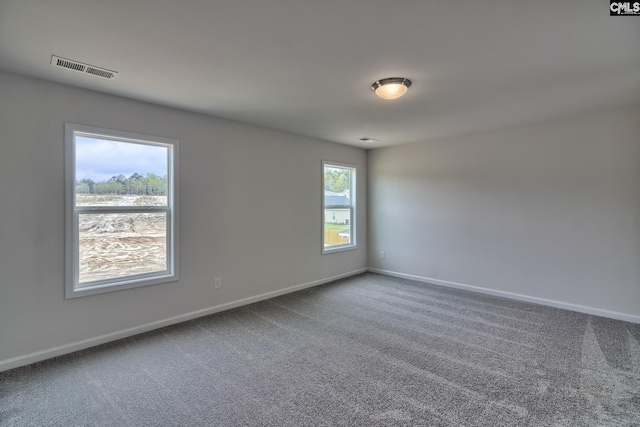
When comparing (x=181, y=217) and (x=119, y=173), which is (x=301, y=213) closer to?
(x=181, y=217)

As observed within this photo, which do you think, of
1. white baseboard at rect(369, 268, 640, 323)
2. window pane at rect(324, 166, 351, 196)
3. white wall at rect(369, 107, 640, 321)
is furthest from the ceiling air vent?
white baseboard at rect(369, 268, 640, 323)

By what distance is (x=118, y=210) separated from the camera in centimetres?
312

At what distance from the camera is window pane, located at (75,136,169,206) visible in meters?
2.93

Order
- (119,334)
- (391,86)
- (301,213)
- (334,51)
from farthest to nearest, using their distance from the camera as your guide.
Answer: (301,213), (119,334), (391,86), (334,51)

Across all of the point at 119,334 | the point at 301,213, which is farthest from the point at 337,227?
the point at 119,334

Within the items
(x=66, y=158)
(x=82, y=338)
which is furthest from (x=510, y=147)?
(x=82, y=338)

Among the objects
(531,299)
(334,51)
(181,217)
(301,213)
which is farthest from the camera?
(301,213)

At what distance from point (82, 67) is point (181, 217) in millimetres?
1667

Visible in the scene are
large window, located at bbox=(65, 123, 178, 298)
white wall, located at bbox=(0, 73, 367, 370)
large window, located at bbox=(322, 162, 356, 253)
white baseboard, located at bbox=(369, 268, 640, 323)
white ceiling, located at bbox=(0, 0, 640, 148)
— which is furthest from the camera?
large window, located at bbox=(322, 162, 356, 253)

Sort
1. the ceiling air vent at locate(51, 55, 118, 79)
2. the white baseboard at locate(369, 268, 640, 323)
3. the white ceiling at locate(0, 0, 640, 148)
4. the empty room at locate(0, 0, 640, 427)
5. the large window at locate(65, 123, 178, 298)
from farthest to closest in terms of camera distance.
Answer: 1. the white baseboard at locate(369, 268, 640, 323)
2. the large window at locate(65, 123, 178, 298)
3. the ceiling air vent at locate(51, 55, 118, 79)
4. the empty room at locate(0, 0, 640, 427)
5. the white ceiling at locate(0, 0, 640, 148)

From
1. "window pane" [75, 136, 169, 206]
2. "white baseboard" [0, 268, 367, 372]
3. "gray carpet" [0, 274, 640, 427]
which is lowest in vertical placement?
"gray carpet" [0, 274, 640, 427]

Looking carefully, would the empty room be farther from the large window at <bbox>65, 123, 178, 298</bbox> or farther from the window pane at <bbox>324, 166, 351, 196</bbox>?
the window pane at <bbox>324, 166, 351, 196</bbox>

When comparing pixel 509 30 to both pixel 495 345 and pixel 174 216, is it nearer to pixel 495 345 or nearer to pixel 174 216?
pixel 495 345

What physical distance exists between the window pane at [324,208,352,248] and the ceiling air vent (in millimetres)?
3552
